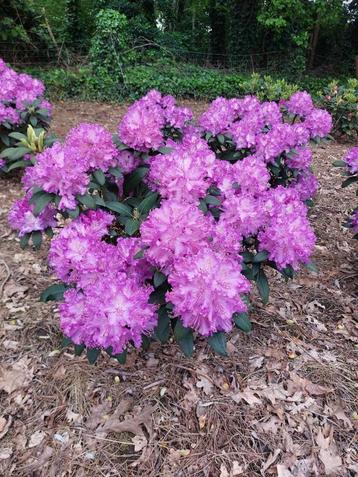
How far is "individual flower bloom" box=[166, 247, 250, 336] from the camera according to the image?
1.04 m

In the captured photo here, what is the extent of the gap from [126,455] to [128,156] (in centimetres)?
122

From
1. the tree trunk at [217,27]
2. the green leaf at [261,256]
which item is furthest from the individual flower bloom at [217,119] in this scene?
the tree trunk at [217,27]

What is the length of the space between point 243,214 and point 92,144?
639 mm

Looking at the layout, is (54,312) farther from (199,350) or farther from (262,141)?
(262,141)

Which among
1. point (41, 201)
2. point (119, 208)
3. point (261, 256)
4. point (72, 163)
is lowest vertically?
point (261, 256)

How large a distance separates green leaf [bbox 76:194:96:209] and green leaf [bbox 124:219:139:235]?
0.15 metres

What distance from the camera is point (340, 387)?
185cm

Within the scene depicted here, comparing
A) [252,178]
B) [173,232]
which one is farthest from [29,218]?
[252,178]

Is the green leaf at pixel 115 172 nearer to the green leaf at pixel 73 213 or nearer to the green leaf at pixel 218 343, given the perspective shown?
the green leaf at pixel 73 213

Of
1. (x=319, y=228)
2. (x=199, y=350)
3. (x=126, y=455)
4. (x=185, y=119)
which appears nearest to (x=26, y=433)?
(x=126, y=455)

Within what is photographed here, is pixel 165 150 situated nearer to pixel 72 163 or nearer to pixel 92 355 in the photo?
pixel 72 163

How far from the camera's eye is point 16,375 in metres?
1.83

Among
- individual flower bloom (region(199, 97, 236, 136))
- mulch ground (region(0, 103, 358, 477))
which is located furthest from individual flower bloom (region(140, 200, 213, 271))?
individual flower bloom (region(199, 97, 236, 136))

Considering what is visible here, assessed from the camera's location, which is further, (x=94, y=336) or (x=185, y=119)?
(x=185, y=119)
